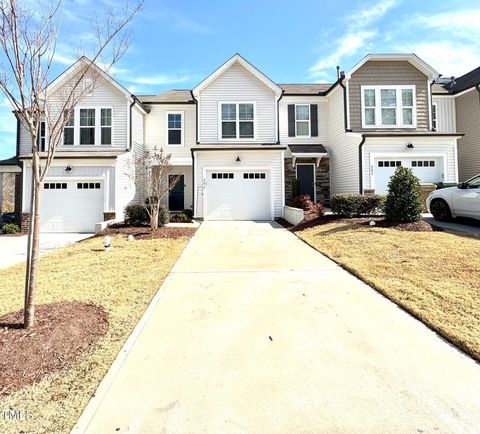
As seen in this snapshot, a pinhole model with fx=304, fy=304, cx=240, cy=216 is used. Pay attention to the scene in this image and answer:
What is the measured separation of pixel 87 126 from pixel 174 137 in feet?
15.1

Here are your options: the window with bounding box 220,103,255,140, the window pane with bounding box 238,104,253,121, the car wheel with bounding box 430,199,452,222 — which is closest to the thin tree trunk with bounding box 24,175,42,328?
the car wheel with bounding box 430,199,452,222

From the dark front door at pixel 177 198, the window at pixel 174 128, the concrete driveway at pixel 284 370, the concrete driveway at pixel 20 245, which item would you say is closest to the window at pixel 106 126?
the window at pixel 174 128

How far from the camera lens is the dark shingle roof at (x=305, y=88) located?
18.1 m

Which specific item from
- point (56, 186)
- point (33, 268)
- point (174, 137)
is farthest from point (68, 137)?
point (33, 268)

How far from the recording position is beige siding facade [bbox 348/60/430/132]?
15523 millimetres

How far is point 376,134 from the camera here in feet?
46.9

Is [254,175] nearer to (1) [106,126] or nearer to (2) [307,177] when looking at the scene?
(2) [307,177]

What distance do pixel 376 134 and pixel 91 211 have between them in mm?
14015

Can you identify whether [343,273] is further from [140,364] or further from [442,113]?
[442,113]

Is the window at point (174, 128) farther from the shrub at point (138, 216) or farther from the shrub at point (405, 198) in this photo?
the shrub at point (405, 198)

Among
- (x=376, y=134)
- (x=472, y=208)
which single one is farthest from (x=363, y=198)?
(x=376, y=134)

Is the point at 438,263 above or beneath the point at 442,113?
beneath

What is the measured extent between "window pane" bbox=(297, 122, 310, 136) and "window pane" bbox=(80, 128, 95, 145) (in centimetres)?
1124

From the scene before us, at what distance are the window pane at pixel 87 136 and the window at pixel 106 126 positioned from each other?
47 centimetres
